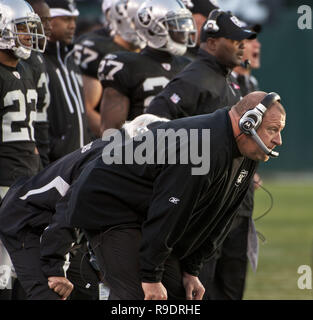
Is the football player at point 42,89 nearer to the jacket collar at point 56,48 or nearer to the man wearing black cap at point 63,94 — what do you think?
the man wearing black cap at point 63,94

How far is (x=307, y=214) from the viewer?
15211mm

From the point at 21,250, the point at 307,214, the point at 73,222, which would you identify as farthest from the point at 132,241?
the point at 307,214

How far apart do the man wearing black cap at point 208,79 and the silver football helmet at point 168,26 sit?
1.55 ft

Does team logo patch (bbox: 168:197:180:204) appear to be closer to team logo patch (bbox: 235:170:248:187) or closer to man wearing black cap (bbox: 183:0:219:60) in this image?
team logo patch (bbox: 235:170:248:187)

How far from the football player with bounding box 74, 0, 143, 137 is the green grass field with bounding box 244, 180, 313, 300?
6.55 ft

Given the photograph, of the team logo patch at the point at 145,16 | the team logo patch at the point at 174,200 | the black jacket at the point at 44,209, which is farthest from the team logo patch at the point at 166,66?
the team logo patch at the point at 174,200

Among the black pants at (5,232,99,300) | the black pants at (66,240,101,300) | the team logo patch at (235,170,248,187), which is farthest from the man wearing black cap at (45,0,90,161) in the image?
the team logo patch at (235,170,248,187)

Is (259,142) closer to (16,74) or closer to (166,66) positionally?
(16,74)

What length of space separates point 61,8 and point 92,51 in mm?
1001

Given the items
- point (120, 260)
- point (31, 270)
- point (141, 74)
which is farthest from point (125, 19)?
point (120, 260)

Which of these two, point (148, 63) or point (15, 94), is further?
point (148, 63)

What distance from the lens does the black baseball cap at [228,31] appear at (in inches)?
242

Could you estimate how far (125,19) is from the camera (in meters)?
7.80

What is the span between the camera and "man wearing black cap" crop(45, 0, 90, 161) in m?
6.98
